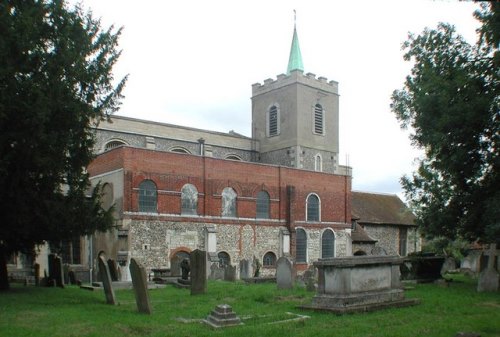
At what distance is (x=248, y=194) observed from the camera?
33.3 metres

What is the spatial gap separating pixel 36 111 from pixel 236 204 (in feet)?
68.8

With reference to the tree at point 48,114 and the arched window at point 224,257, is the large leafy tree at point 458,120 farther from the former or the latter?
the arched window at point 224,257

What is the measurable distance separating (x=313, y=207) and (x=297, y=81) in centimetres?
1286

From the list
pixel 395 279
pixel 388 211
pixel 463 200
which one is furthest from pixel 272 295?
pixel 388 211

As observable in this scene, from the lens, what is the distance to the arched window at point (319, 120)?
45625 mm

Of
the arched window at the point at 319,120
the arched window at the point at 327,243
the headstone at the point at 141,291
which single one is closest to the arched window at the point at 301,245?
the arched window at the point at 327,243

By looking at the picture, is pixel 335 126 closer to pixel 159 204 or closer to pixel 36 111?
pixel 159 204

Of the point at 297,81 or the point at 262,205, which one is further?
the point at 297,81

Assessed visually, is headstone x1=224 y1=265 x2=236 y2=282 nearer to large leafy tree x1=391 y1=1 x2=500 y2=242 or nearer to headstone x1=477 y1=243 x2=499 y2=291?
large leafy tree x1=391 y1=1 x2=500 y2=242

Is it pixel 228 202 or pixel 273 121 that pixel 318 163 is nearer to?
pixel 273 121

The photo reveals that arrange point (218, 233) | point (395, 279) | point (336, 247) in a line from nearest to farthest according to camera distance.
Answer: point (395, 279) < point (218, 233) < point (336, 247)

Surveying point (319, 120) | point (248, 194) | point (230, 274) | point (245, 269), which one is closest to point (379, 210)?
point (319, 120)

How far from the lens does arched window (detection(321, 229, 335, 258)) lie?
3653 cm

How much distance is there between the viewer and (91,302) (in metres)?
13.4
